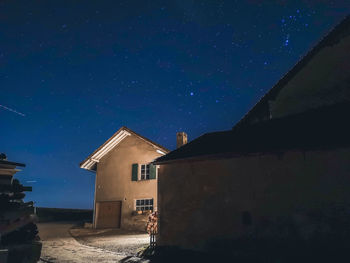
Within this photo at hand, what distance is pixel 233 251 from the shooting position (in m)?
8.20

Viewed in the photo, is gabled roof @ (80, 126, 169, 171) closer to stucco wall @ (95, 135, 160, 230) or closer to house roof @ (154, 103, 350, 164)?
stucco wall @ (95, 135, 160, 230)

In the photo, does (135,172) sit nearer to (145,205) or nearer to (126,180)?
(126,180)

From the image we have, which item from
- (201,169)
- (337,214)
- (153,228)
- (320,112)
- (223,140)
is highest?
(320,112)

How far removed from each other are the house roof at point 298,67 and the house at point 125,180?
629 cm

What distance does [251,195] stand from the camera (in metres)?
8.31

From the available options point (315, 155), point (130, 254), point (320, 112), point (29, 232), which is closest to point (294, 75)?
point (320, 112)

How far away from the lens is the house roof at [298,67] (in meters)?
10.8

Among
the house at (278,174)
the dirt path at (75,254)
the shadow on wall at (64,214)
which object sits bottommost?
the dirt path at (75,254)

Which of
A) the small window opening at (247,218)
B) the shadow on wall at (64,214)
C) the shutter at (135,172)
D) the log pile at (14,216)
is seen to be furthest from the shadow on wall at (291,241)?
the shadow on wall at (64,214)

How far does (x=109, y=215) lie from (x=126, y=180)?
105 inches

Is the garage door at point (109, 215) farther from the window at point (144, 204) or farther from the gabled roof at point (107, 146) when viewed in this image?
the gabled roof at point (107, 146)

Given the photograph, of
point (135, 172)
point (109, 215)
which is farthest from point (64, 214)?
point (135, 172)

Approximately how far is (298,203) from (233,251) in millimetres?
2558

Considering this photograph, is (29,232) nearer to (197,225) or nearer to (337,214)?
(197,225)
